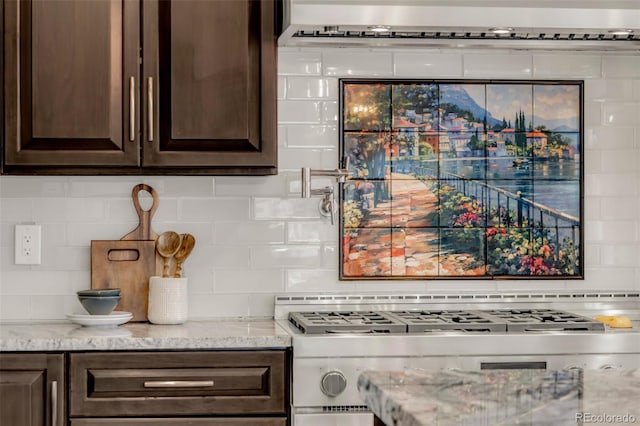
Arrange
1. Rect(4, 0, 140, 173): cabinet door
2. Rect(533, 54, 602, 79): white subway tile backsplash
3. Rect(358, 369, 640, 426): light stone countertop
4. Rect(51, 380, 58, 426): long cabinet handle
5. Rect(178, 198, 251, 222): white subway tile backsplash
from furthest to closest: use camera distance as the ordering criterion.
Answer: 1. Rect(533, 54, 602, 79): white subway tile backsplash
2. Rect(178, 198, 251, 222): white subway tile backsplash
3. Rect(4, 0, 140, 173): cabinet door
4. Rect(51, 380, 58, 426): long cabinet handle
5. Rect(358, 369, 640, 426): light stone countertop

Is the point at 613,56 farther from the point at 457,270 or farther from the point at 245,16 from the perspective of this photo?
the point at 245,16

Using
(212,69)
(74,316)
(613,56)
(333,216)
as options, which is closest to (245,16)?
(212,69)

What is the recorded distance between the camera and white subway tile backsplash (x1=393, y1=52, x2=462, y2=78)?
3293 millimetres

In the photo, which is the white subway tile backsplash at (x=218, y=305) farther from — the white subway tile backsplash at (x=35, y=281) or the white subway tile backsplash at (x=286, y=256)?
the white subway tile backsplash at (x=35, y=281)

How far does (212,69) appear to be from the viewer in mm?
2914

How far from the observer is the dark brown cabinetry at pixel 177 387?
2.63 metres

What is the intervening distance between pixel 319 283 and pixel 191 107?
829mm

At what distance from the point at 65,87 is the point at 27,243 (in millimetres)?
645

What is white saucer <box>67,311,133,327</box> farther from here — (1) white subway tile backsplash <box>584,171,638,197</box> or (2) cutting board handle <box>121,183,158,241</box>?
(1) white subway tile backsplash <box>584,171,638,197</box>

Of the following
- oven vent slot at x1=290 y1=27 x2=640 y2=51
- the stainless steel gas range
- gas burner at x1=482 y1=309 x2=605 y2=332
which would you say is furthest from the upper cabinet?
gas burner at x1=482 y1=309 x2=605 y2=332

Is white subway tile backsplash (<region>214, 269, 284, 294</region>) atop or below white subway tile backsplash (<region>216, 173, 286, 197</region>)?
below

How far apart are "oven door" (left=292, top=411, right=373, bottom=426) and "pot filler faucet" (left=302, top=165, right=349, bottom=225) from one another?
77 cm

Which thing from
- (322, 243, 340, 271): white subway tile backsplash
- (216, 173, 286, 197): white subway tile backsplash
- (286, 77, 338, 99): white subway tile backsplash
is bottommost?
(322, 243, 340, 271): white subway tile backsplash

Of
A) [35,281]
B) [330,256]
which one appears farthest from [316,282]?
[35,281]
